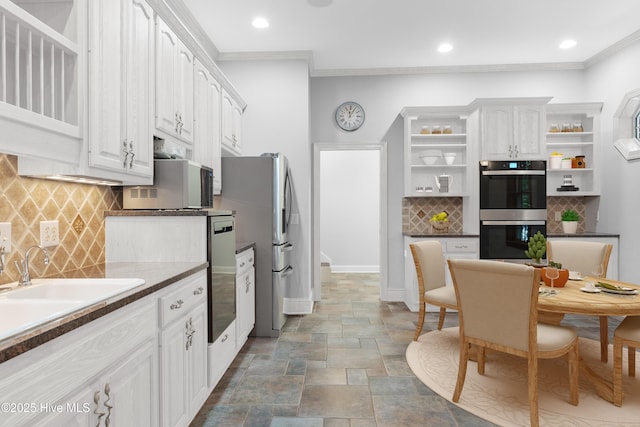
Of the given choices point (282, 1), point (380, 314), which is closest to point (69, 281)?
point (282, 1)

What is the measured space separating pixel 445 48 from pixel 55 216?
428 centimetres

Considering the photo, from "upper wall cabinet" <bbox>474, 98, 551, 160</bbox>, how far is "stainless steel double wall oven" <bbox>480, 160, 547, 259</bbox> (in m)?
0.16

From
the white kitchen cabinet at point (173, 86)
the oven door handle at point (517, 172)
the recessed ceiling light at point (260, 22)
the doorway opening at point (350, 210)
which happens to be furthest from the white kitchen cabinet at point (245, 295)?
the doorway opening at point (350, 210)

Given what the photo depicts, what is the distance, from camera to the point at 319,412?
230cm

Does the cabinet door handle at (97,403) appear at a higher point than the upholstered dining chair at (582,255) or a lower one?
lower

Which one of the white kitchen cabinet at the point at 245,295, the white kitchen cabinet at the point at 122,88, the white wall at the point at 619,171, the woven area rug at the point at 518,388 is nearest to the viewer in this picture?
the white kitchen cabinet at the point at 122,88

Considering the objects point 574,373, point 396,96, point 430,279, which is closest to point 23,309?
point 574,373

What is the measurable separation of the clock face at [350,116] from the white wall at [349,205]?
96.6 inches

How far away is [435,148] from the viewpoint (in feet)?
16.5

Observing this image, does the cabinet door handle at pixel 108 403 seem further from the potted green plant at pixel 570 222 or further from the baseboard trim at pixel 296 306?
the potted green plant at pixel 570 222

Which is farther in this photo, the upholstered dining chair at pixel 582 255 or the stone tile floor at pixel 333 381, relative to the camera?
the upholstered dining chair at pixel 582 255

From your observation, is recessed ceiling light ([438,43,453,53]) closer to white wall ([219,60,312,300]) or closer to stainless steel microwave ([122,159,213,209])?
white wall ([219,60,312,300])

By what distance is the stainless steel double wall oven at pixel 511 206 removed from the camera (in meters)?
4.48

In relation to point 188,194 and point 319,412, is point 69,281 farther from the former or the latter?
point 319,412
